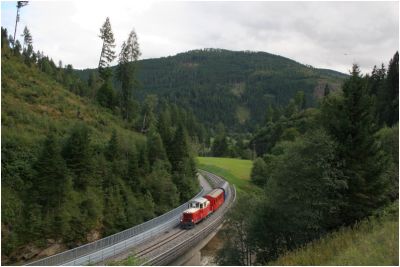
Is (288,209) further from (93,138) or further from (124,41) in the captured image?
(124,41)

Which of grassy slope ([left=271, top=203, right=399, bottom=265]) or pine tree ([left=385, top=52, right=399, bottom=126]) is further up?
pine tree ([left=385, top=52, right=399, bottom=126])

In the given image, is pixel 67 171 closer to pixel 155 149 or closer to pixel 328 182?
pixel 155 149

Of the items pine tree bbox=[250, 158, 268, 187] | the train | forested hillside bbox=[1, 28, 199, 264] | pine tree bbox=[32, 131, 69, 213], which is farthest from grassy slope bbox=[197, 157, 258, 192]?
pine tree bbox=[32, 131, 69, 213]

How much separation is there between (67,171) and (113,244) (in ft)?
24.8

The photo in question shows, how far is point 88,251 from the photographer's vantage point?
112 feet

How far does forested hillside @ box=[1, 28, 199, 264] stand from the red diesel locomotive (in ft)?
11.7

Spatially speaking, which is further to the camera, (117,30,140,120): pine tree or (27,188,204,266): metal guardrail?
(117,30,140,120): pine tree

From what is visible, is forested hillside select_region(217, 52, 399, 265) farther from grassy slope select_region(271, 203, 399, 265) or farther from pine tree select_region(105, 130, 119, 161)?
pine tree select_region(105, 130, 119, 161)

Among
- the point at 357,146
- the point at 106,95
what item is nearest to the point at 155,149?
the point at 106,95

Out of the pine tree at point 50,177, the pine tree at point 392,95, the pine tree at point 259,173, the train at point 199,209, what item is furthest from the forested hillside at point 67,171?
the pine tree at point 392,95

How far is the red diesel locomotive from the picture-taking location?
47.8 metres

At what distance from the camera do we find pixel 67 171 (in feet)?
124

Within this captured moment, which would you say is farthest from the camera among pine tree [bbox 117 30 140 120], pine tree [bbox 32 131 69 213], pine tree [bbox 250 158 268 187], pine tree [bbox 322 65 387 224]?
pine tree [bbox 250 158 268 187]

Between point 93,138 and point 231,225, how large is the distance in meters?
22.5
